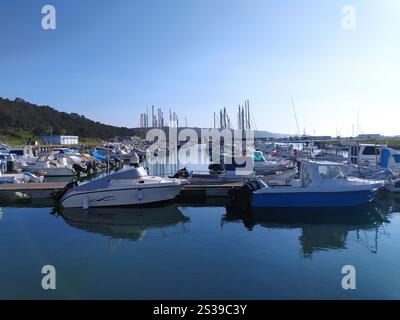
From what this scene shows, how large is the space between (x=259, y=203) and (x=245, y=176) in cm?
858

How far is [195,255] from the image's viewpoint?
1279 cm

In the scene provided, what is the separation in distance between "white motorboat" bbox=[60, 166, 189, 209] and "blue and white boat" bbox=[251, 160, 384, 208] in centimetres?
523

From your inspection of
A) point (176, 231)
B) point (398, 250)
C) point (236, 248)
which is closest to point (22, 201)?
point (176, 231)

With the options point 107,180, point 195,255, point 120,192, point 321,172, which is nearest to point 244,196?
point 321,172

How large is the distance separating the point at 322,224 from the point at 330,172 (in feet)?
10.3

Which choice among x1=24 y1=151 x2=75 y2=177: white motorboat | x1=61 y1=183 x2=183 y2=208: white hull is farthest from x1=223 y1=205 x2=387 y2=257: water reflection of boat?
x1=24 y1=151 x2=75 y2=177: white motorboat

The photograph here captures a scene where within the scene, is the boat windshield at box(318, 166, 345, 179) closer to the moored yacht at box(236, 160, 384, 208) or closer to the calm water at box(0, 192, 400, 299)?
the moored yacht at box(236, 160, 384, 208)

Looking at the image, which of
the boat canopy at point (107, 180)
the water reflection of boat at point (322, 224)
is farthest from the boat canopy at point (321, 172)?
the boat canopy at point (107, 180)

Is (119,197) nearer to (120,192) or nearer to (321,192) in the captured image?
(120,192)

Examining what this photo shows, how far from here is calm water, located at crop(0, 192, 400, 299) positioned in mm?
9961

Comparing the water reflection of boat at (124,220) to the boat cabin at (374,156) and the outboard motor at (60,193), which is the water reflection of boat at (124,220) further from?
the boat cabin at (374,156)

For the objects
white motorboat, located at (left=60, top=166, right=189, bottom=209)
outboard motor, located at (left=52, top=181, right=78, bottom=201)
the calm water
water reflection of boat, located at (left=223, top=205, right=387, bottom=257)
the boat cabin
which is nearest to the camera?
the calm water
